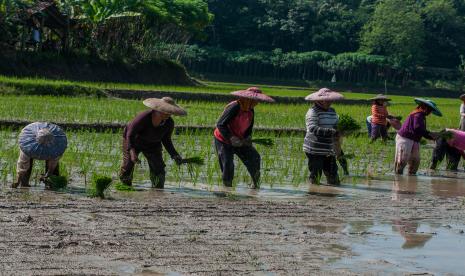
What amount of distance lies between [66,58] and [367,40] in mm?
32172

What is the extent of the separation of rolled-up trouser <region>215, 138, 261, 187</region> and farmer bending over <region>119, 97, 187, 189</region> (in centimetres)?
64

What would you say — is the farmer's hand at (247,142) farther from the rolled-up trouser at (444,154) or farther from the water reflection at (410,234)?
the rolled-up trouser at (444,154)

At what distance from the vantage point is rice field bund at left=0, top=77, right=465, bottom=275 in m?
5.30

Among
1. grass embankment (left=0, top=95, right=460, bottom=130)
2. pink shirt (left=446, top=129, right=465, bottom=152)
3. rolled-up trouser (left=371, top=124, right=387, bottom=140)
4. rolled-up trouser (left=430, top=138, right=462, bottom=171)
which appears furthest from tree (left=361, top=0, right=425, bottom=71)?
pink shirt (left=446, top=129, right=465, bottom=152)

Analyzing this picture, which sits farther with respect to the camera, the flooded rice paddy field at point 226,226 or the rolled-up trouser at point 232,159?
the rolled-up trouser at point 232,159

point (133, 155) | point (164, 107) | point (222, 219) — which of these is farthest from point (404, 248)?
point (133, 155)

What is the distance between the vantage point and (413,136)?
11383 millimetres

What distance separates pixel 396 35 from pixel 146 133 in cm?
4871

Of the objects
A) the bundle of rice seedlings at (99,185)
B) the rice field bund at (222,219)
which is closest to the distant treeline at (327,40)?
the rice field bund at (222,219)

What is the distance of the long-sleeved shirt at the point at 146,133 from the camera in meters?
8.60

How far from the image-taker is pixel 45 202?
7.21 metres

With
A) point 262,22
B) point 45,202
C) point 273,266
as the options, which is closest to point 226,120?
point 45,202

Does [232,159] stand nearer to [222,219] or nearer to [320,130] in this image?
[320,130]

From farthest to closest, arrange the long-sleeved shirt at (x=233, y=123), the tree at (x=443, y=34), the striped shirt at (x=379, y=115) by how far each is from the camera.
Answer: the tree at (x=443, y=34)
the striped shirt at (x=379, y=115)
the long-sleeved shirt at (x=233, y=123)
